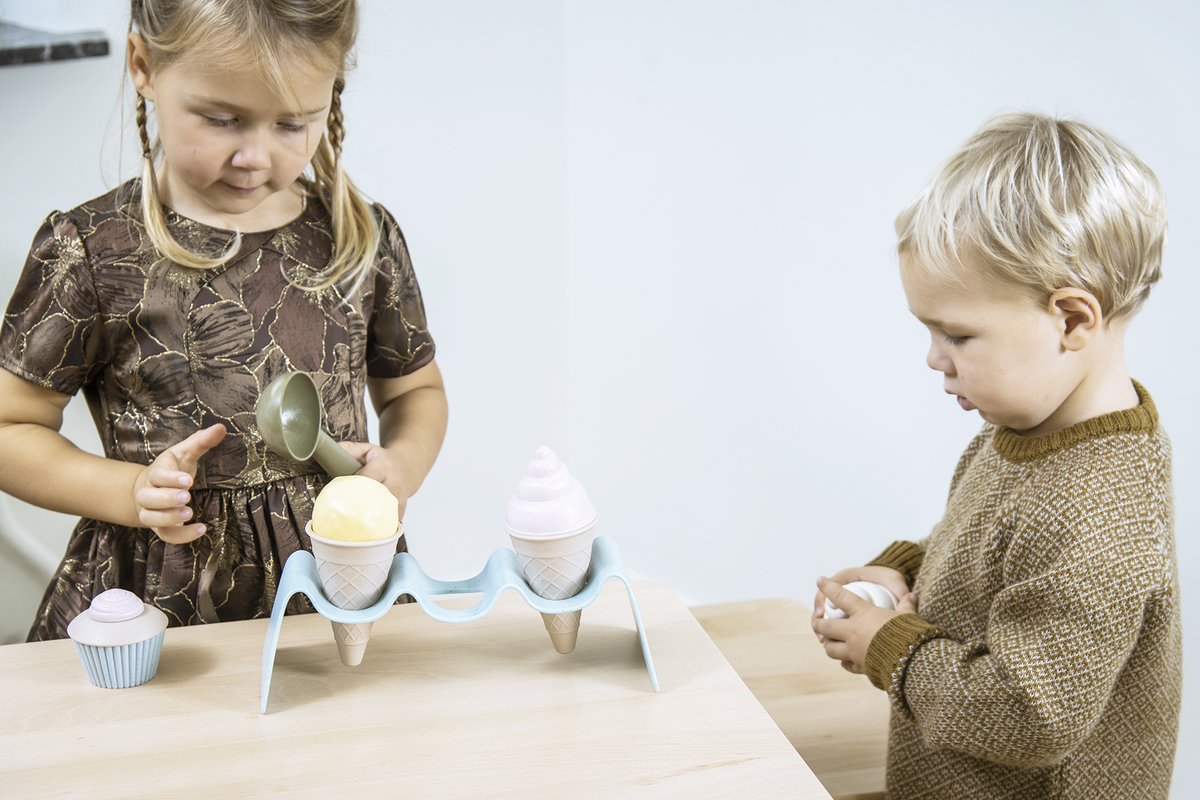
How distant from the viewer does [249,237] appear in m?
1.05

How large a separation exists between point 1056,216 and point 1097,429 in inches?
6.6

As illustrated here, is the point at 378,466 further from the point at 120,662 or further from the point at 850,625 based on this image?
the point at 850,625

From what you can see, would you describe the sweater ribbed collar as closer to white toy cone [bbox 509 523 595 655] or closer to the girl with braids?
white toy cone [bbox 509 523 595 655]

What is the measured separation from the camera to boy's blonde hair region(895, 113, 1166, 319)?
83cm

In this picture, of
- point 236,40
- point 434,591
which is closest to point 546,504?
point 434,591

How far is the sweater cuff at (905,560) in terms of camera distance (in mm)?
1128

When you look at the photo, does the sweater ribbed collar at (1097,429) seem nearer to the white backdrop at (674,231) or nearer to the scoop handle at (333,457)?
the scoop handle at (333,457)

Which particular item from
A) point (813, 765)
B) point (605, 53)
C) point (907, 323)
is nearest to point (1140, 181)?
point (813, 765)

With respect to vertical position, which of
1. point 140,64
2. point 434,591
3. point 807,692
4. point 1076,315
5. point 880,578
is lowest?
point 807,692

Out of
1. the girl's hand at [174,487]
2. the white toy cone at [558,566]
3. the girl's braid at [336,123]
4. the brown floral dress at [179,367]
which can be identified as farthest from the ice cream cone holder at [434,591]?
the girl's braid at [336,123]

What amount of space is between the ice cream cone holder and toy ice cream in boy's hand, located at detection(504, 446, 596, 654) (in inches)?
0.5

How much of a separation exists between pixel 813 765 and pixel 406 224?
1101 mm

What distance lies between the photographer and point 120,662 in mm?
780

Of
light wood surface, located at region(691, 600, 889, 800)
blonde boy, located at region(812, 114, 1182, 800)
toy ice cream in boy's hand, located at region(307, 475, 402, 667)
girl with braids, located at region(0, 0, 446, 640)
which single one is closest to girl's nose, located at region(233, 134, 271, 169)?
girl with braids, located at region(0, 0, 446, 640)
